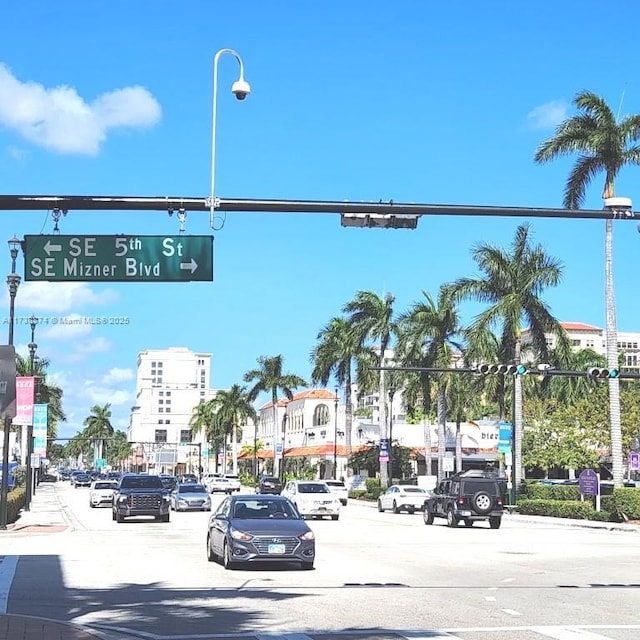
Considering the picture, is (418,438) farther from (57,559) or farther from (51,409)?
(57,559)

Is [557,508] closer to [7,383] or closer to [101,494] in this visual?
[101,494]

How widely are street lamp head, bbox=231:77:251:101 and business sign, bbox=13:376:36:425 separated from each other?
25980 mm

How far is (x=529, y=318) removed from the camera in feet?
174

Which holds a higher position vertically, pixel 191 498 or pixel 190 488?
pixel 190 488

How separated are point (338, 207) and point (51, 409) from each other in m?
97.0

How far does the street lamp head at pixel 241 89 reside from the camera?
1505 centimetres

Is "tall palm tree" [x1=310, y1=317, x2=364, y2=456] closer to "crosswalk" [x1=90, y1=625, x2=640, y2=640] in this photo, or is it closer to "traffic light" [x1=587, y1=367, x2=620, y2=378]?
"traffic light" [x1=587, y1=367, x2=620, y2=378]

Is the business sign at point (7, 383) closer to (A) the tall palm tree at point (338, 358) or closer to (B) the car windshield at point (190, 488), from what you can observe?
(B) the car windshield at point (190, 488)

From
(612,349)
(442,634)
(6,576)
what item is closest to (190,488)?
(612,349)

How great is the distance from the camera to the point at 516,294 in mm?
51938

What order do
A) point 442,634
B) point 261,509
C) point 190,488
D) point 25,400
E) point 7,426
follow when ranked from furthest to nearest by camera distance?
1. point 190,488
2. point 25,400
3. point 7,426
4. point 261,509
5. point 442,634

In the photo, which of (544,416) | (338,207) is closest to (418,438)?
(544,416)

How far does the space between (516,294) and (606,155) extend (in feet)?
30.2

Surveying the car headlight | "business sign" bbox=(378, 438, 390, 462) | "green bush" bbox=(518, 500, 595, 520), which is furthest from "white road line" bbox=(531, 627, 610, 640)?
"business sign" bbox=(378, 438, 390, 462)
